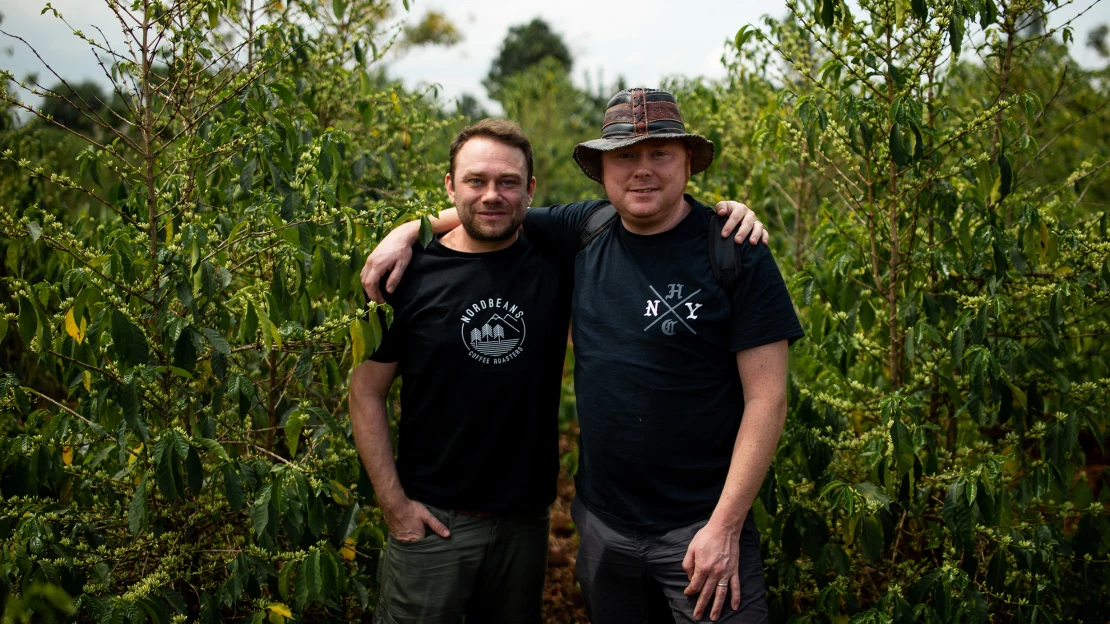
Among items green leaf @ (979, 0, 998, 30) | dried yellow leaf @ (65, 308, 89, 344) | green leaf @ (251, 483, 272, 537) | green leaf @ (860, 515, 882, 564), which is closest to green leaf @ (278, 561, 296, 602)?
green leaf @ (251, 483, 272, 537)

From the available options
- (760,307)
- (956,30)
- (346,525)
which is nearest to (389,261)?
(346,525)

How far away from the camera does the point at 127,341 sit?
197 cm

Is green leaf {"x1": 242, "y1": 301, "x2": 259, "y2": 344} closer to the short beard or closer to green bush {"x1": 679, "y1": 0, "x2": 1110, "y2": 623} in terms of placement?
the short beard

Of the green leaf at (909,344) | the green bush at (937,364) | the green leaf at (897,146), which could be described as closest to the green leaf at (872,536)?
the green bush at (937,364)

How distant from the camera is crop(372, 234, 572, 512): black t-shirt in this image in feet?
7.91

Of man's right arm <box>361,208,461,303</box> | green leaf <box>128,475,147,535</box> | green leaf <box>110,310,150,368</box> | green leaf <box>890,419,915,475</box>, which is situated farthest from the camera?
man's right arm <box>361,208,461,303</box>

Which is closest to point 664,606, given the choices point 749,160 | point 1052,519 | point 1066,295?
point 1052,519

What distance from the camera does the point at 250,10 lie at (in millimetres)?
3006

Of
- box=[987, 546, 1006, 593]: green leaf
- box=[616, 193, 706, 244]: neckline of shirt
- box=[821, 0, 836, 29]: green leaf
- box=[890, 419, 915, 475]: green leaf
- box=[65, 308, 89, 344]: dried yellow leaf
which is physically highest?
box=[821, 0, 836, 29]: green leaf

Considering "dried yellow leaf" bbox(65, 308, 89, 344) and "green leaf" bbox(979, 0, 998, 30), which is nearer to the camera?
"dried yellow leaf" bbox(65, 308, 89, 344)

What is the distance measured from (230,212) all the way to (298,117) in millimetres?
655

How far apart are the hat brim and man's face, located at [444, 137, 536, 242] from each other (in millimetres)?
206

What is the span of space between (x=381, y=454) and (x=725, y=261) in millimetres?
1194

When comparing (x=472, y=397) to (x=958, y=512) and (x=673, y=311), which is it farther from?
(x=958, y=512)
